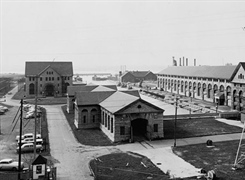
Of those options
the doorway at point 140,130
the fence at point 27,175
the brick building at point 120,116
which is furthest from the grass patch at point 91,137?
the fence at point 27,175

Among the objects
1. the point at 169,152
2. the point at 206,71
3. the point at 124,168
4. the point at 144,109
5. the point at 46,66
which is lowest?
the point at 124,168

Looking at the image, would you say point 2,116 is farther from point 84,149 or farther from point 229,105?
point 229,105

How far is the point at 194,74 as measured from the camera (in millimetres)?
85750

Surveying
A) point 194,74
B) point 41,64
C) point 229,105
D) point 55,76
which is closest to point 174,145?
point 229,105

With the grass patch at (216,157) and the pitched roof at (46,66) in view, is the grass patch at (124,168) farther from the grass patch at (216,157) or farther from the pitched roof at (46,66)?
the pitched roof at (46,66)

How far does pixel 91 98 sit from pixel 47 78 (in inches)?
1790

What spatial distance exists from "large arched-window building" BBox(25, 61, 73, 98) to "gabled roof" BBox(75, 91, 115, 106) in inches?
1695

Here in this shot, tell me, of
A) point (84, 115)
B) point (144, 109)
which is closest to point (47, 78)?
point (84, 115)

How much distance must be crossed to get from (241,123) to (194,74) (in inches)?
1499

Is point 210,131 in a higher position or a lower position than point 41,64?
lower

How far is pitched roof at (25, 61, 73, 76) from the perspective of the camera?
3514 inches

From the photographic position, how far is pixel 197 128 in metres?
44.6

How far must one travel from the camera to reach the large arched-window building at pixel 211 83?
204 ft

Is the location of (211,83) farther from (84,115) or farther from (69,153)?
(69,153)
